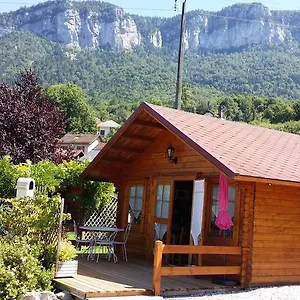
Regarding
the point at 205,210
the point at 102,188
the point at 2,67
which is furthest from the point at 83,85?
the point at 205,210

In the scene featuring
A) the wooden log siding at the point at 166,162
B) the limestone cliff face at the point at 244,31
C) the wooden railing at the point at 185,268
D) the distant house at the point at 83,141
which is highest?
the limestone cliff face at the point at 244,31

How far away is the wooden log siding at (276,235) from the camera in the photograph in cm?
945

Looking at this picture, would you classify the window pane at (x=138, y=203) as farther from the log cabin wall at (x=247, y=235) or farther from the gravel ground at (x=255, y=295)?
the gravel ground at (x=255, y=295)

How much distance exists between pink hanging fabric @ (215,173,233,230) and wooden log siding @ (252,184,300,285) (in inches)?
20.5

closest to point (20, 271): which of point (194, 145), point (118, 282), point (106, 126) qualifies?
point (118, 282)

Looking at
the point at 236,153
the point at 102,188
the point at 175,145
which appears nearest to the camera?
the point at 236,153

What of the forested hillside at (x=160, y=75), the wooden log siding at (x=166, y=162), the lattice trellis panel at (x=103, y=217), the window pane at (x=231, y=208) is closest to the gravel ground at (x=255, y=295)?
the window pane at (x=231, y=208)

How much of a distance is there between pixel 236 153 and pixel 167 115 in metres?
1.70

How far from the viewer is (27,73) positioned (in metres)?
24.4

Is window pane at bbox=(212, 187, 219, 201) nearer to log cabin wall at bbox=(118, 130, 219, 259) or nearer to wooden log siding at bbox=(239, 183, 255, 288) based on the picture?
log cabin wall at bbox=(118, 130, 219, 259)

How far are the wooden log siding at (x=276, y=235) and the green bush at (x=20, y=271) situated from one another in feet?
12.7

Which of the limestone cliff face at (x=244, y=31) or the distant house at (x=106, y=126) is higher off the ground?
the limestone cliff face at (x=244, y=31)

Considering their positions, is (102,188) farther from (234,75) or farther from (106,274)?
(234,75)

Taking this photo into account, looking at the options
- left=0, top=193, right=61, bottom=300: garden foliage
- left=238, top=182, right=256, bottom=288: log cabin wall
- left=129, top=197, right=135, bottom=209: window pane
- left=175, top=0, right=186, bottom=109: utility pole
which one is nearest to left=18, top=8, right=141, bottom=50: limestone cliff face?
left=175, top=0, right=186, bottom=109: utility pole
